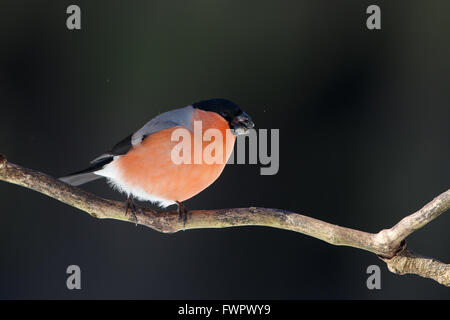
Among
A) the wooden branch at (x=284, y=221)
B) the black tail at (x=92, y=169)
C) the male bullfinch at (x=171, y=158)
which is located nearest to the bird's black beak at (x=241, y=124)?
the male bullfinch at (x=171, y=158)

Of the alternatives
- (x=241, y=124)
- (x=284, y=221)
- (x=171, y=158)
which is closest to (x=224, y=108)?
(x=241, y=124)

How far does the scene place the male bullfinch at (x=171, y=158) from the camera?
48.6 inches

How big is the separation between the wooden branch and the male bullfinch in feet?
0.12

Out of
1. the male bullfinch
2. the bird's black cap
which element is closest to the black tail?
the male bullfinch

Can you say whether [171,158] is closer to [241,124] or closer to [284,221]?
[241,124]

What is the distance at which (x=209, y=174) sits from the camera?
4.08 feet

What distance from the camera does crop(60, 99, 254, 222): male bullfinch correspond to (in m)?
1.23

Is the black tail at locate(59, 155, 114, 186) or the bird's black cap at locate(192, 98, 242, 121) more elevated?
the bird's black cap at locate(192, 98, 242, 121)

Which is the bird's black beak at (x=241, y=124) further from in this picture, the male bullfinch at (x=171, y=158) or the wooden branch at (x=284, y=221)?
the wooden branch at (x=284, y=221)

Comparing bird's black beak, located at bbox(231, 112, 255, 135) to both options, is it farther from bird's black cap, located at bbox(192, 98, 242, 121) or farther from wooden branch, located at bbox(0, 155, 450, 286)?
wooden branch, located at bbox(0, 155, 450, 286)

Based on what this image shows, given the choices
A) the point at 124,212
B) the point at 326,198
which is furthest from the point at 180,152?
the point at 326,198

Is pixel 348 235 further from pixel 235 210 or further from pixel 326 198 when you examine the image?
pixel 326 198

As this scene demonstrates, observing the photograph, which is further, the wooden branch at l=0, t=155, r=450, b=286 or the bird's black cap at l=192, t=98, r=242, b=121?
the bird's black cap at l=192, t=98, r=242, b=121

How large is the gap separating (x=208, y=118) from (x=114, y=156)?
0.25 meters
